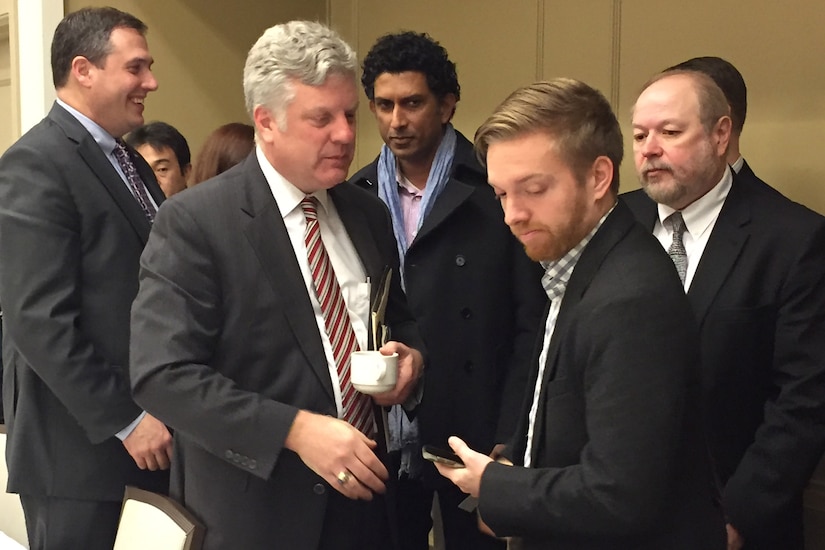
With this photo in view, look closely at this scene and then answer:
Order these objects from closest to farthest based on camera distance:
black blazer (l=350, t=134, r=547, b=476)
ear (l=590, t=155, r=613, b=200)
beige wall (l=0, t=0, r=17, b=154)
Answer: ear (l=590, t=155, r=613, b=200), black blazer (l=350, t=134, r=547, b=476), beige wall (l=0, t=0, r=17, b=154)

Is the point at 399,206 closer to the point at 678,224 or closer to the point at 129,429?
the point at 678,224

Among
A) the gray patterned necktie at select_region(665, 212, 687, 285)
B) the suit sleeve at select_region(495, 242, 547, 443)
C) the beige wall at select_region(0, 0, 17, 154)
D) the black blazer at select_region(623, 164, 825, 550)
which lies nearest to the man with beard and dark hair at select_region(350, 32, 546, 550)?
the suit sleeve at select_region(495, 242, 547, 443)

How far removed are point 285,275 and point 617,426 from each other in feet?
2.10

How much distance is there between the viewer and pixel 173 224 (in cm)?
142

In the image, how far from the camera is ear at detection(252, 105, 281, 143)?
58.7 inches

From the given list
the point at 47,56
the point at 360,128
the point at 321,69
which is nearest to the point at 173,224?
the point at 321,69

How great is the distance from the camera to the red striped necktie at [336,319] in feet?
4.90

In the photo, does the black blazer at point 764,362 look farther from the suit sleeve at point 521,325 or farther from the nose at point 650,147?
the suit sleeve at point 521,325

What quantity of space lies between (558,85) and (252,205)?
0.58 metres

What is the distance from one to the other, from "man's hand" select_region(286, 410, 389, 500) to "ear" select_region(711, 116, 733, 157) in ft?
3.71

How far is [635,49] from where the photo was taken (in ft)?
9.79

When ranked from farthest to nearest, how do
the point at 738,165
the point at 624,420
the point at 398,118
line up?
the point at 398,118 < the point at 738,165 < the point at 624,420

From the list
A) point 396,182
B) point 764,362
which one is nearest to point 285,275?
point 396,182

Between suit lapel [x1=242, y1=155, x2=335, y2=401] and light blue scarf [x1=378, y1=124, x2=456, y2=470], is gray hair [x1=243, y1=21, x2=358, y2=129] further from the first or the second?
light blue scarf [x1=378, y1=124, x2=456, y2=470]
